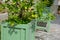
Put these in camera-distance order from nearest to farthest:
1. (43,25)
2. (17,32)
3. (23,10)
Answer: (17,32) < (23,10) < (43,25)

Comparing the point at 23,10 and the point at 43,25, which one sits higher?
the point at 23,10

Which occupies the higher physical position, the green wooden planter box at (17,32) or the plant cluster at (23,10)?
the plant cluster at (23,10)

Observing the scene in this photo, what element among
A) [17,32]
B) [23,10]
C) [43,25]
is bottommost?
[43,25]

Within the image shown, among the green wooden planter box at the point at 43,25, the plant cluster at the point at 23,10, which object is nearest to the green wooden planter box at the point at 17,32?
the plant cluster at the point at 23,10

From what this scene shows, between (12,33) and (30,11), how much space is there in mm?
430

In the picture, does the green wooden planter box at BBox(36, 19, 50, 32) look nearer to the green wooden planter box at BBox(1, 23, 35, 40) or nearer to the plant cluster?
the plant cluster

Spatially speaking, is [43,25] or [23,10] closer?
[23,10]

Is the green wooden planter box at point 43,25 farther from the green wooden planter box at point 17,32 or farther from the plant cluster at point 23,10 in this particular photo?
the green wooden planter box at point 17,32

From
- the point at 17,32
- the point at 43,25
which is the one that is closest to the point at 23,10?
the point at 17,32

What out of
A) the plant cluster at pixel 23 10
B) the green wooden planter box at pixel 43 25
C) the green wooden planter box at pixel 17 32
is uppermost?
the plant cluster at pixel 23 10

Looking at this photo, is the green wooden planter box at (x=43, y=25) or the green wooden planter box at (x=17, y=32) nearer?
the green wooden planter box at (x=17, y=32)

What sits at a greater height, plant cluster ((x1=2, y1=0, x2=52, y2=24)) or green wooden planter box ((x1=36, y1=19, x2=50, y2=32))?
plant cluster ((x1=2, y1=0, x2=52, y2=24))

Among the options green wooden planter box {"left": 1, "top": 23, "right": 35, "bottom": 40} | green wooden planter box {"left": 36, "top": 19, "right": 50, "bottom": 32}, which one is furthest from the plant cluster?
green wooden planter box {"left": 36, "top": 19, "right": 50, "bottom": 32}

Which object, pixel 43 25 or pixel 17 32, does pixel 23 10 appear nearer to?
pixel 17 32
